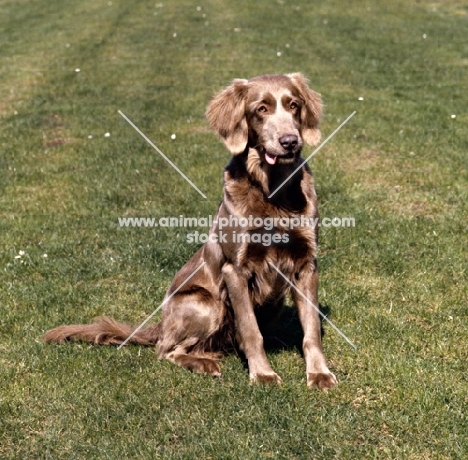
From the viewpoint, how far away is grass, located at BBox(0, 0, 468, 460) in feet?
12.3

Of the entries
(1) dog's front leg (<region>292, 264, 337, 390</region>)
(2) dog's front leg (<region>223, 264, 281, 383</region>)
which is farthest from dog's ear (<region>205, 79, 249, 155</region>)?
(1) dog's front leg (<region>292, 264, 337, 390</region>)

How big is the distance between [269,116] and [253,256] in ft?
3.12

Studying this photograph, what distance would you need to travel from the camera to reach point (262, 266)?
4.45m

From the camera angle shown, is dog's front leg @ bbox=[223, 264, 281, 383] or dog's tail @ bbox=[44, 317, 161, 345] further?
dog's tail @ bbox=[44, 317, 161, 345]

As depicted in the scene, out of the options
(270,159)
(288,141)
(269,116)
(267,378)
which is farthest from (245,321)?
(269,116)

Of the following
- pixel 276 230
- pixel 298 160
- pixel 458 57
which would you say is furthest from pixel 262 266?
pixel 458 57

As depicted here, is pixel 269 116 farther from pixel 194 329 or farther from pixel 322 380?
pixel 322 380

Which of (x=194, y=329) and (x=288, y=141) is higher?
(x=288, y=141)

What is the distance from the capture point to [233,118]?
459cm

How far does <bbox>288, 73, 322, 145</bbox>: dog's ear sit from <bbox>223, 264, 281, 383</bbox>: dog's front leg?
1.11 meters

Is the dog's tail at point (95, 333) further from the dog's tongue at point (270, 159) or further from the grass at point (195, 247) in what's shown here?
the dog's tongue at point (270, 159)

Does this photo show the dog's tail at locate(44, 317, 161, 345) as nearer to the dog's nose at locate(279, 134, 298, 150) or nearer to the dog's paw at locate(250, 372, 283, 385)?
the dog's paw at locate(250, 372, 283, 385)

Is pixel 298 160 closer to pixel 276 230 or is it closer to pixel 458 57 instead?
pixel 276 230

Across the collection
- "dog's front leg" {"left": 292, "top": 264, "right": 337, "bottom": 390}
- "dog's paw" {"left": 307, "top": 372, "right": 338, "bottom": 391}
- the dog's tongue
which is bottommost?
"dog's paw" {"left": 307, "top": 372, "right": 338, "bottom": 391}
